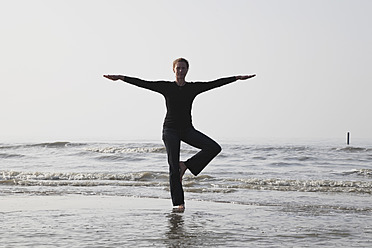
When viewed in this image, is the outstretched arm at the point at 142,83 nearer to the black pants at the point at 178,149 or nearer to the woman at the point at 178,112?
the woman at the point at 178,112

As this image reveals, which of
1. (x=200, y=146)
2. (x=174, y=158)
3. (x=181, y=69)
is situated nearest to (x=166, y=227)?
(x=174, y=158)

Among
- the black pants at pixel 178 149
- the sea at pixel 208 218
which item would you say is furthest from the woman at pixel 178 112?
the sea at pixel 208 218

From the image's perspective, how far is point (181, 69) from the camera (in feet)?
21.6

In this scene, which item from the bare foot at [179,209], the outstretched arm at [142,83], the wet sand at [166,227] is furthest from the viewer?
the bare foot at [179,209]

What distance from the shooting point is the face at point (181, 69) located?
658cm

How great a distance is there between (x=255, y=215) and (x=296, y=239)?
156cm

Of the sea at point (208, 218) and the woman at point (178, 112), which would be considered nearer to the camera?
the sea at point (208, 218)

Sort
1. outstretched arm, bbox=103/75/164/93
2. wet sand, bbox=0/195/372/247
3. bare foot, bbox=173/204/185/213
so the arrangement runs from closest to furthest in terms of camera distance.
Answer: wet sand, bbox=0/195/372/247
outstretched arm, bbox=103/75/164/93
bare foot, bbox=173/204/185/213

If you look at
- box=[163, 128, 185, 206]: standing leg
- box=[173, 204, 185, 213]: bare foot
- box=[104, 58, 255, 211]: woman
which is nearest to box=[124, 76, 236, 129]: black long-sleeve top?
box=[104, 58, 255, 211]: woman

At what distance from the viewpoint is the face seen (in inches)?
259

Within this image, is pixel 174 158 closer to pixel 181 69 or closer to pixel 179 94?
pixel 179 94

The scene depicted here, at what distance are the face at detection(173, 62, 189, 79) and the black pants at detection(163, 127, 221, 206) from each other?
0.66 m

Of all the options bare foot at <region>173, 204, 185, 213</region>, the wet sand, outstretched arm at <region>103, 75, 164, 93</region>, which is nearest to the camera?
the wet sand

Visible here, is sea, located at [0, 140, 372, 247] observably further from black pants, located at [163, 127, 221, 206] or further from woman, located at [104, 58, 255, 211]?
woman, located at [104, 58, 255, 211]
